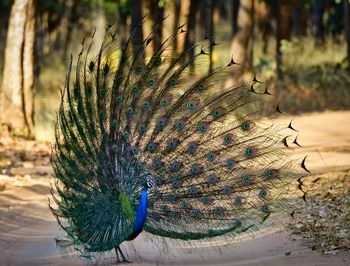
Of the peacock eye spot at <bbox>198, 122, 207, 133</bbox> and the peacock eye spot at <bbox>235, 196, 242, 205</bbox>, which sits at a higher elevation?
the peacock eye spot at <bbox>198, 122, 207, 133</bbox>

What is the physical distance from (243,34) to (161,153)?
14179 millimetres

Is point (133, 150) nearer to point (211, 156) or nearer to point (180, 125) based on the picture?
point (180, 125)

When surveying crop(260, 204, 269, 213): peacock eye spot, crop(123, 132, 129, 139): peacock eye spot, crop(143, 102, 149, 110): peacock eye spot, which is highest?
crop(143, 102, 149, 110): peacock eye spot

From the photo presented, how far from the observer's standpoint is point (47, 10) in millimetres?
37469

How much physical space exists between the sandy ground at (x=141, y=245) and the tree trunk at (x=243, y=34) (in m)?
9.12

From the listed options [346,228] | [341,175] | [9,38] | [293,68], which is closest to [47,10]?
[293,68]

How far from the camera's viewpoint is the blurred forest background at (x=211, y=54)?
17.4 m

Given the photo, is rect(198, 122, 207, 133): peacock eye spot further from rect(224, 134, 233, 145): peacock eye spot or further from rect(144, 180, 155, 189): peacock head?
rect(144, 180, 155, 189): peacock head

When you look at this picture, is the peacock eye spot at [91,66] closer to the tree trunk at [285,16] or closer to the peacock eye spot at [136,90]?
the peacock eye spot at [136,90]

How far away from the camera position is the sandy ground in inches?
332

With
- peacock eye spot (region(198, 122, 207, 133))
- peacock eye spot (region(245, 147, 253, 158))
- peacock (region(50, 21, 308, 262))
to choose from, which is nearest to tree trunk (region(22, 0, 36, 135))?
peacock (region(50, 21, 308, 262))

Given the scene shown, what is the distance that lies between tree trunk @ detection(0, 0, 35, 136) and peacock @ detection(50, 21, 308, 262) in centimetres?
875

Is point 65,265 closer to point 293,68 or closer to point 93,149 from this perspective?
point 93,149

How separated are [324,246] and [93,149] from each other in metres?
2.57
